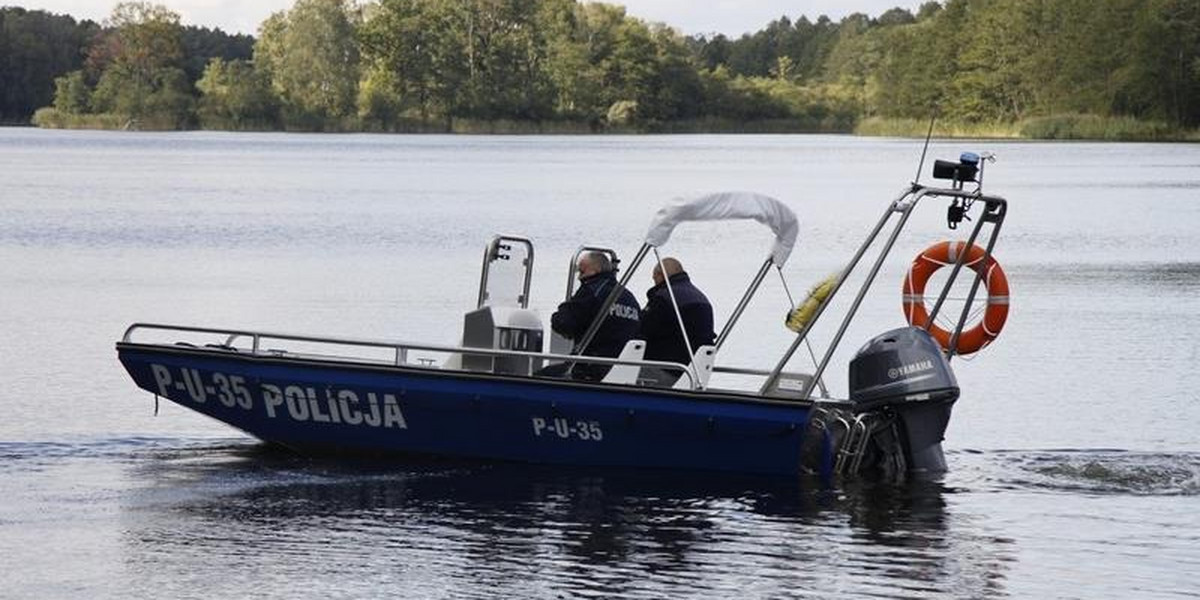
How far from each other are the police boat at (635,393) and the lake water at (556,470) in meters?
0.24

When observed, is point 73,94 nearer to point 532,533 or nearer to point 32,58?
point 32,58

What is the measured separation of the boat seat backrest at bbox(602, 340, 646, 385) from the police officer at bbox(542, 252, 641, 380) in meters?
0.18

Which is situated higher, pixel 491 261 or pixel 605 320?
pixel 491 261

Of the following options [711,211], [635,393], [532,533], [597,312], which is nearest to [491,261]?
[597,312]

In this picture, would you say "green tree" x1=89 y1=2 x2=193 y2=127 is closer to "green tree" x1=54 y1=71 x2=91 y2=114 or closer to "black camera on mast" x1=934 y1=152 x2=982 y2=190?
"green tree" x1=54 y1=71 x2=91 y2=114

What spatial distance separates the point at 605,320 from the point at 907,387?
7.60 ft

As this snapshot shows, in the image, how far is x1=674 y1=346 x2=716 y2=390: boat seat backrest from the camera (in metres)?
14.7

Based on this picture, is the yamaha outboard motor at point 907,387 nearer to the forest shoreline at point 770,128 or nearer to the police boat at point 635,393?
the police boat at point 635,393

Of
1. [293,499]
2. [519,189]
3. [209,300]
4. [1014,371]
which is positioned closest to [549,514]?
[293,499]

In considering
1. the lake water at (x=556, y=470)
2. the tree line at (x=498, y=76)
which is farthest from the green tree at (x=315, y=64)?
the lake water at (x=556, y=470)

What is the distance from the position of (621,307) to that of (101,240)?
1189 inches

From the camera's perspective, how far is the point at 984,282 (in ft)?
49.3

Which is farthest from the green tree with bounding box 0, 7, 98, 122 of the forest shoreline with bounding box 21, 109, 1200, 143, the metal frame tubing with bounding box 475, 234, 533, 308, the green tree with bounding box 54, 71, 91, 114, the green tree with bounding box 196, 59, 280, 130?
the metal frame tubing with bounding box 475, 234, 533, 308

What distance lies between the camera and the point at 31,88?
194375 mm
